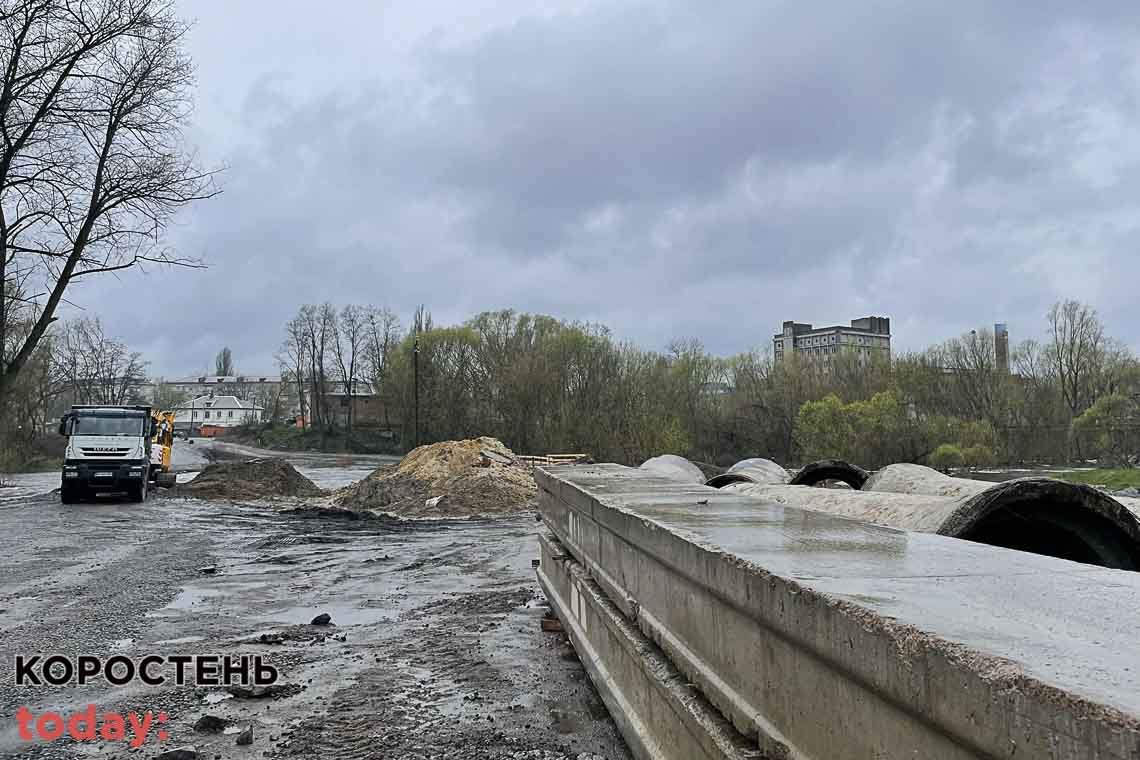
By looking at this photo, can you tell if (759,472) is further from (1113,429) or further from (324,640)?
(1113,429)

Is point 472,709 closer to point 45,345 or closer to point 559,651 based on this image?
point 559,651

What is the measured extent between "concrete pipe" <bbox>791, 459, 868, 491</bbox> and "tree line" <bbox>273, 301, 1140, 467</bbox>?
37014 mm

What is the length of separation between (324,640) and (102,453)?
19925 millimetres

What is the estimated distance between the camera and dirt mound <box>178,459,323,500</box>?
27172 mm

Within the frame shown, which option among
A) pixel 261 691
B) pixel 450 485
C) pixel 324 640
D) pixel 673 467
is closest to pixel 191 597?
pixel 324 640

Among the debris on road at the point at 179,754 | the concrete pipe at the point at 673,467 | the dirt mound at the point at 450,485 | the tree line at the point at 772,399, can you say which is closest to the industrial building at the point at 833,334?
the tree line at the point at 772,399

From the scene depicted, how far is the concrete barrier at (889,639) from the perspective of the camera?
1.36m

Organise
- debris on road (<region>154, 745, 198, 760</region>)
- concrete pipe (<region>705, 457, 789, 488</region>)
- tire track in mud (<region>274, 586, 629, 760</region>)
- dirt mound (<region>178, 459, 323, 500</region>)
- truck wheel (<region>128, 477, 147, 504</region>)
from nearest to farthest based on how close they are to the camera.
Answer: debris on road (<region>154, 745, 198, 760</region>) < tire track in mud (<region>274, 586, 629, 760</region>) < concrete pipe (<region>705, 457, 789, 488</region>) < truck wheel (<region>128, 477, 147, 504</region>) < dirt mound (<region>178, 459, 323, 500</region>)

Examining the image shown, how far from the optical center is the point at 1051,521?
4.04 metres

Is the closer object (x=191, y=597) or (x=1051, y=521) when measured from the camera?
(x=1051, y=521)

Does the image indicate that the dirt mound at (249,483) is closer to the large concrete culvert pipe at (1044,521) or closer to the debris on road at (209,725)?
the debris on road at (209,725)

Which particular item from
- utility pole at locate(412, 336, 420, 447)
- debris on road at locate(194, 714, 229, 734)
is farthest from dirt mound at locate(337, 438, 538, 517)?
utility pole at locate(412, 336, 420, 447)

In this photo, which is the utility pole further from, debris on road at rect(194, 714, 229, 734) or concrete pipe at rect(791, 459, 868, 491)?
debris on road at rect(194, 714, 229, 734)

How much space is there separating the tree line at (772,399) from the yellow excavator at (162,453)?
22141 mm
